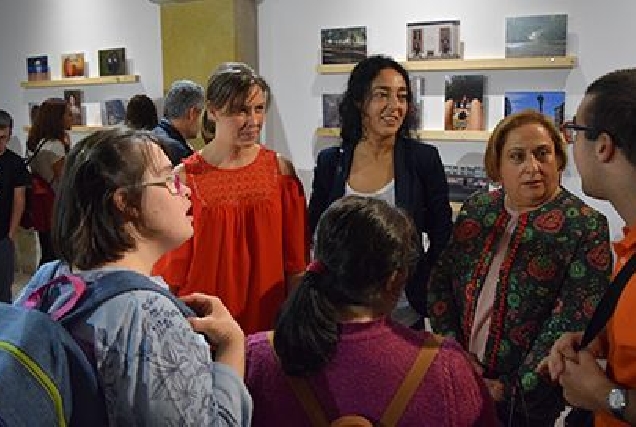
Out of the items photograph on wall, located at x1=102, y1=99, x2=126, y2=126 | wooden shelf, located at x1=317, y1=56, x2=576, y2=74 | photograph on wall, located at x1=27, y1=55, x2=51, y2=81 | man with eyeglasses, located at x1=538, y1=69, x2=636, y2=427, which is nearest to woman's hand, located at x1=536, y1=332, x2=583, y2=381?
man with eyeglasses, located at x1=538, y1=69, x2=636, y2=427

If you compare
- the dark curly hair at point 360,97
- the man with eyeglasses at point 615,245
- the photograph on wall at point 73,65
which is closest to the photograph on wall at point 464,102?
the dark curly hair at point 360,97

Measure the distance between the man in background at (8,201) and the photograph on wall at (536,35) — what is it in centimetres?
267

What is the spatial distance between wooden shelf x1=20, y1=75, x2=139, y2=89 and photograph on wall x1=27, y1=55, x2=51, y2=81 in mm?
71

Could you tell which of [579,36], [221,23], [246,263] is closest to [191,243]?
[246,263]

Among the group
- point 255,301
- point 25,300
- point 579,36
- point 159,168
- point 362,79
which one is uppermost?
point 579,36

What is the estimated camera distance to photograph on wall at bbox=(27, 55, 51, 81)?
19.6ft

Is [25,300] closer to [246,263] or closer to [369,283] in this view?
[369,283]

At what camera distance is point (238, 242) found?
6.89 feet

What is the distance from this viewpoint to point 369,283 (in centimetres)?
122

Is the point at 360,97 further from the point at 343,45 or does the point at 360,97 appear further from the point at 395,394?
the point at 343,45

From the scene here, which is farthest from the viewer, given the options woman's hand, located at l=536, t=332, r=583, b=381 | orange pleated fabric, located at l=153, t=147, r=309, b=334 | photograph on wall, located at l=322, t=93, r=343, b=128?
photograph on wall, located at l=322, t=93, r=343, b=128

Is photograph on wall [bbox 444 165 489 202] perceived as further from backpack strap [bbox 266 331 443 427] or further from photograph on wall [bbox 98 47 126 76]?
photograph on wall [bbox 98 47 126 76]

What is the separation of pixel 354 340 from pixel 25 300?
539 millimetres

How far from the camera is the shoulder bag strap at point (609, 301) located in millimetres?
1218
